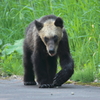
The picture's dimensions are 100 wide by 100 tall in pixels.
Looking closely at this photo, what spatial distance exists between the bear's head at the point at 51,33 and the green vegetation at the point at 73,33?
3.81 feet

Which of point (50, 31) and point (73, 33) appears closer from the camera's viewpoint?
point (50, 31)

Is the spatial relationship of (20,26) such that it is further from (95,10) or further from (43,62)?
(43,62)

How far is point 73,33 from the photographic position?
397 inches

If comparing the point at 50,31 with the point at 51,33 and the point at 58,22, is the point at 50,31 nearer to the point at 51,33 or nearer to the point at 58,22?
the point at 51,33

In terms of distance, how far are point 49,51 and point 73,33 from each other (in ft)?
9.73

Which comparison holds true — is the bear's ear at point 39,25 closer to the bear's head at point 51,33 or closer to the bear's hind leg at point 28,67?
the bear's head at point 51,33

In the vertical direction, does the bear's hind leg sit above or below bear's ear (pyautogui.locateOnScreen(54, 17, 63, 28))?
below

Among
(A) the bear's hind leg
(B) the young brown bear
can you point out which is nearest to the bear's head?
(B) the young brown bear

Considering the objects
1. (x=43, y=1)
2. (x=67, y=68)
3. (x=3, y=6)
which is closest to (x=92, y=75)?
(x=67, y=68)

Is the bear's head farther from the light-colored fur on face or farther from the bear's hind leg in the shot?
the bear's hind leg

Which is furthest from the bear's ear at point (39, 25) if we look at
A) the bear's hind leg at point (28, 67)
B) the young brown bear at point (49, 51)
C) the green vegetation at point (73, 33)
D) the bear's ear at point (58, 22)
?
the green vegetation at point (73, 33)

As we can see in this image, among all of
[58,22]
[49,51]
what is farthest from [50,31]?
[49,51]

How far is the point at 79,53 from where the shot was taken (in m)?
9.61

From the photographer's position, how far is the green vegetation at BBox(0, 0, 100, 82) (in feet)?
29.9
